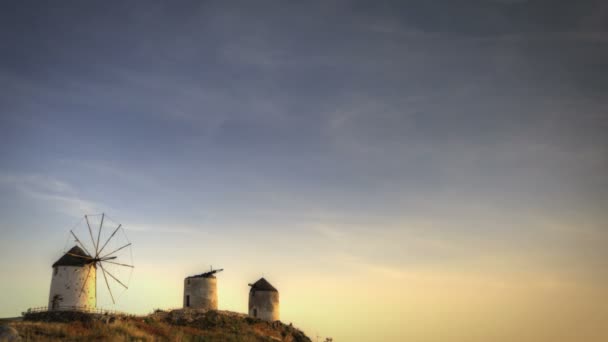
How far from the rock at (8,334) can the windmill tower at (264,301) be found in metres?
27.5

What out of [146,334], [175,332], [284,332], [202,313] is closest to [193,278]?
[202,313]

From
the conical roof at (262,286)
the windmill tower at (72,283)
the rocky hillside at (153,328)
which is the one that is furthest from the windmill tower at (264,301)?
the windmill tower at (72,283)

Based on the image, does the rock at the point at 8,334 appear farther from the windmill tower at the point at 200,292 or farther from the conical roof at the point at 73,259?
the windmill tower at the point at 200,292

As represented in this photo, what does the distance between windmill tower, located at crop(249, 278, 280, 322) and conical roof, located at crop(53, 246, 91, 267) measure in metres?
17.4

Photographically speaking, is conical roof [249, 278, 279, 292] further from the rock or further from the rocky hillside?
the rock

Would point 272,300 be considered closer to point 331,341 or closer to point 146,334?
point 331,341

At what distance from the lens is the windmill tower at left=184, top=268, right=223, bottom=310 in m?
46.4

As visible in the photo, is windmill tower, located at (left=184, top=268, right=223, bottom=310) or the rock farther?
windmill tower, located at (left=184, top=268, right=223, bottom=310)

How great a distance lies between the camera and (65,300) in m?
41.4

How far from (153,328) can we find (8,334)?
10336 millimetres

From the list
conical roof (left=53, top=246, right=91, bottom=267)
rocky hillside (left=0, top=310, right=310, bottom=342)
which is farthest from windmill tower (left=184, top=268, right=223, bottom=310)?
conical roof (left=53, top=246, right=91, bottom=267)

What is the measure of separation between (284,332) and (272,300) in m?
7.38

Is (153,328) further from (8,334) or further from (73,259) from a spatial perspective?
(73,259)

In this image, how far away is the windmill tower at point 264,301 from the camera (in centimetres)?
5059
